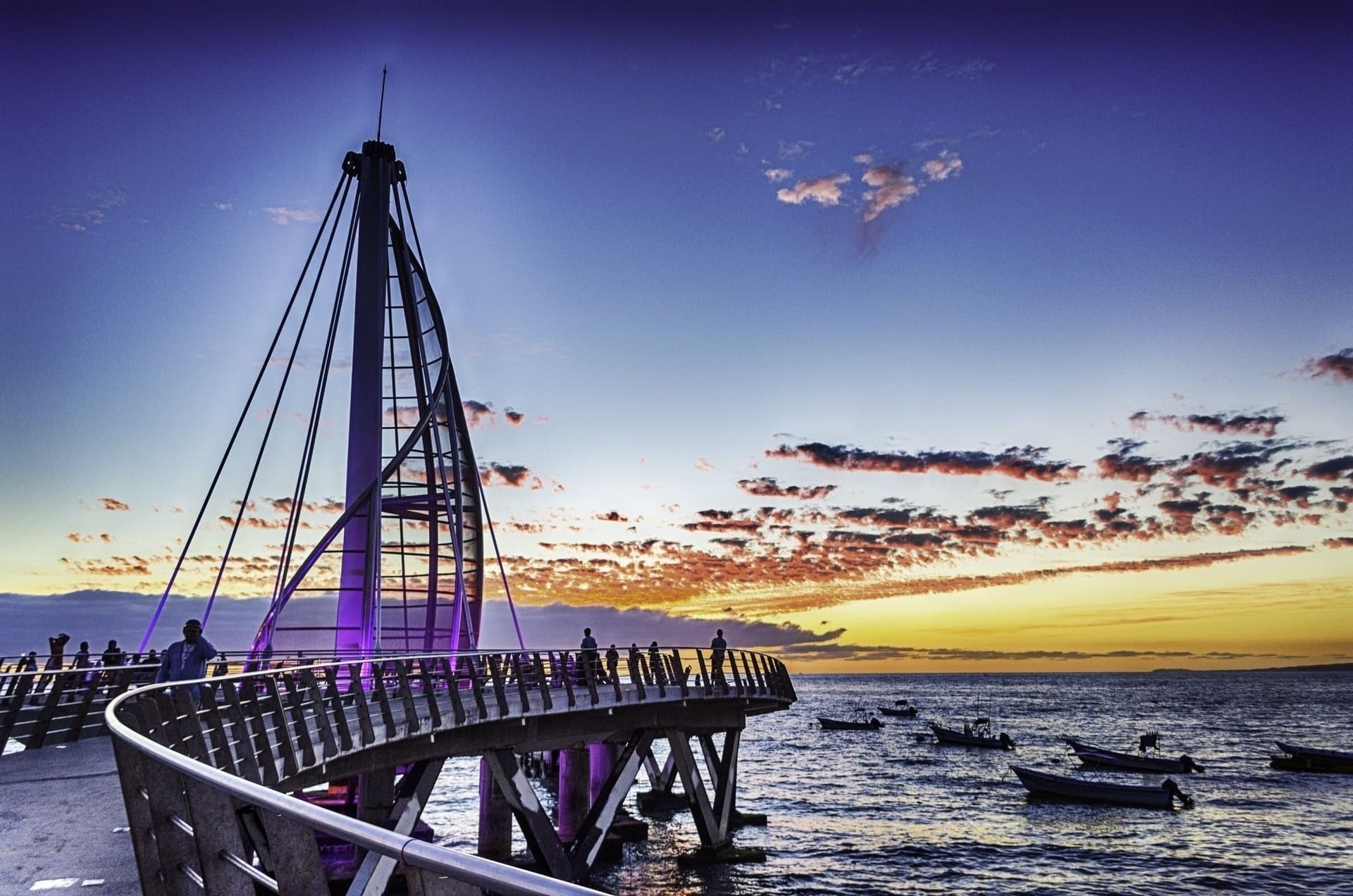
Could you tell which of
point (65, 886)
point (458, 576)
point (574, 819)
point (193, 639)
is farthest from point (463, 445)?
point (65, 886)

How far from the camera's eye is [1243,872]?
32.2 metres

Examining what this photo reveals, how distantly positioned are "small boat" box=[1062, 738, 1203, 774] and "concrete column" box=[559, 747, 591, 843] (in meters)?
44.8

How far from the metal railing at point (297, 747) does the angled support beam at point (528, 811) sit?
52 cm

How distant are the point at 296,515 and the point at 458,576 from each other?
6965 millimetres

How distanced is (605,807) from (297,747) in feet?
30.1

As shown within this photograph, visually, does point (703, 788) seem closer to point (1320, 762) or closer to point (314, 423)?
point (314, 423)

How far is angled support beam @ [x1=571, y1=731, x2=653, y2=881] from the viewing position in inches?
805

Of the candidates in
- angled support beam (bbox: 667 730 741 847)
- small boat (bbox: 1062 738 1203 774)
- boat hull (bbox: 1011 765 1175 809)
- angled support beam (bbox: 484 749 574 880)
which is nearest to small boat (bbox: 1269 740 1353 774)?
small boat (bbox: 1062 738 1203 774)

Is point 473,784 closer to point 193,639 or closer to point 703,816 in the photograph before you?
point 703,816

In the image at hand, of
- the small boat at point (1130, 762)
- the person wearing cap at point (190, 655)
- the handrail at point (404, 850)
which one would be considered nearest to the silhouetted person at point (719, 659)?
the person wearing cap at point (190, 655)

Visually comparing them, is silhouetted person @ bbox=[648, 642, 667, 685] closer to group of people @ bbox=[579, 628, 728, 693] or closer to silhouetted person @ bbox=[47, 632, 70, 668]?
group of people @ bbox=[579, 628, 728, 693]

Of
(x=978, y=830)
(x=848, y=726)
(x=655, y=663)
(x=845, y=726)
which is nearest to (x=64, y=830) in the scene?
(x=655, y=663)

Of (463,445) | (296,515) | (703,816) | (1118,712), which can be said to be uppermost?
(463,445)

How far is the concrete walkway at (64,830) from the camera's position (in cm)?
590
